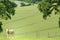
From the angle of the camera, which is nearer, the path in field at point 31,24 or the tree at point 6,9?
the path in field at point 31,24

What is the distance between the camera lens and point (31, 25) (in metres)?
5.41

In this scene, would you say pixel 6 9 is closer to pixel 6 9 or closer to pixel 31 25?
pixel 6 9

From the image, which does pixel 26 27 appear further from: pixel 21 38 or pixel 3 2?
pixel 3 2

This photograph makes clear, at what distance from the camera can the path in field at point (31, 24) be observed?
5359 millimetres

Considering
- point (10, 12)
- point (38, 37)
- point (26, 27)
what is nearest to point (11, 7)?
point (10, 12)

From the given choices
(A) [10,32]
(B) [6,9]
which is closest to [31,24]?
(A) [10,32]

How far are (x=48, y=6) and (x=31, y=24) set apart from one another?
660 mm

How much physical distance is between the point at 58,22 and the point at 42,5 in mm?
616

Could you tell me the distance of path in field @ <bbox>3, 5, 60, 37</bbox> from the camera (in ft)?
17.6

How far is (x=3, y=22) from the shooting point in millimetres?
5488

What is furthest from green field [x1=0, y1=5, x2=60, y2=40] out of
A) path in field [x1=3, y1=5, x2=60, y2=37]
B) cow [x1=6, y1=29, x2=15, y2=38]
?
cow [x1=6, y1=29, x2=15, y2=38]

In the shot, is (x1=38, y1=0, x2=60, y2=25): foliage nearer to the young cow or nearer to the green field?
the green field

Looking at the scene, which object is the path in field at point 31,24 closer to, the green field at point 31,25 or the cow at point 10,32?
the green field at point 31,25

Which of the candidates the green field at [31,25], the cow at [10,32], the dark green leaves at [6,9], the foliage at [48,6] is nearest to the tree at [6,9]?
the dark green leaves at [6,9]
